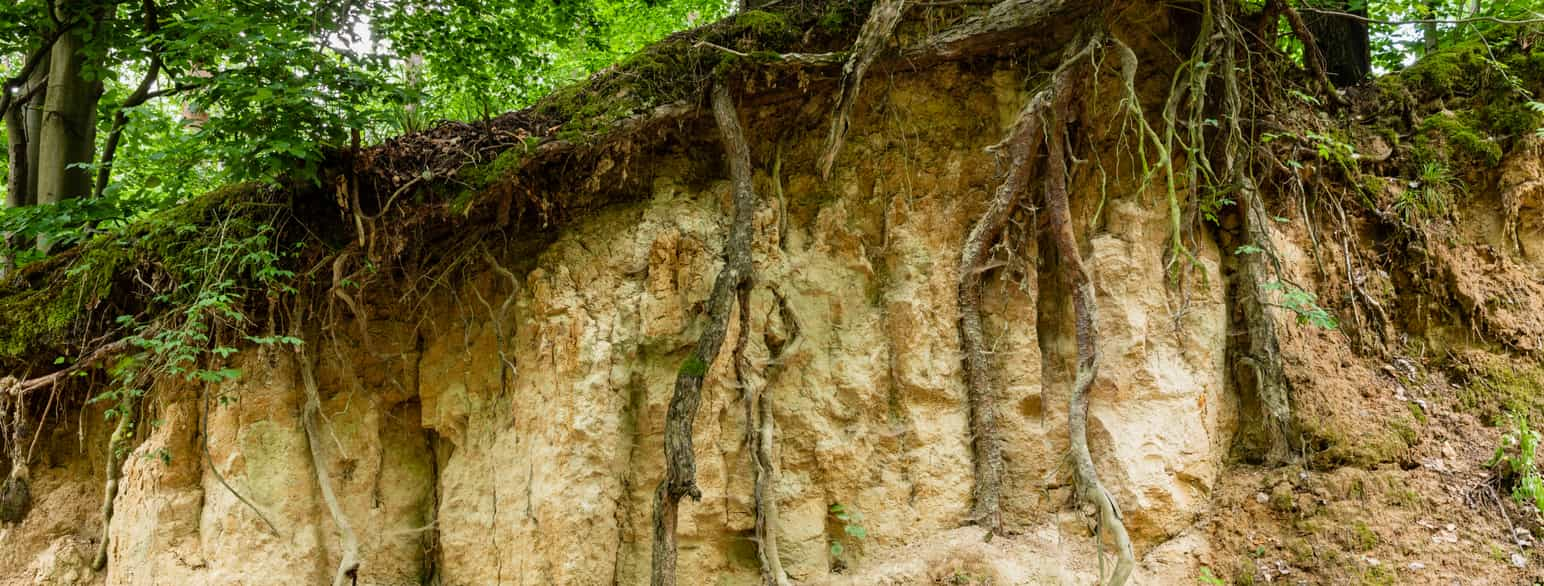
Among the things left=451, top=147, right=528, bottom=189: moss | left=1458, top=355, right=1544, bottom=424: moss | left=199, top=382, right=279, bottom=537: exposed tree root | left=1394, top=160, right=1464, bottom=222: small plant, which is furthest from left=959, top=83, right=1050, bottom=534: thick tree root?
left=199, top=382, right=279, bottom=537: exposed tree root

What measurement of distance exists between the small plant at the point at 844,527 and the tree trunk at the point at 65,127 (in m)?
6.23

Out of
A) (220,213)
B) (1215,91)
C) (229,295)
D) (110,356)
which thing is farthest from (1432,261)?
(110,356)

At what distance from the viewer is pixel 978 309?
4676 mm

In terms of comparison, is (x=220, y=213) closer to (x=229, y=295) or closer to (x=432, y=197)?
(x=229, y=295)

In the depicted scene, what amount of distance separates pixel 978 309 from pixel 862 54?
159cm

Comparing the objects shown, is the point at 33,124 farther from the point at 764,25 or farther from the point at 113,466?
the point at 764,25

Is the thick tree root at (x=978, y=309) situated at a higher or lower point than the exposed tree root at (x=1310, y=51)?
lower

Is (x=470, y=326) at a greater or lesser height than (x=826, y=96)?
lesser

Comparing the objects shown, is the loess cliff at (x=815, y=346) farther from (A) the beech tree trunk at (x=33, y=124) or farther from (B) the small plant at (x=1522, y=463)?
(A) the beech tree trunk at (x=33, y=124)

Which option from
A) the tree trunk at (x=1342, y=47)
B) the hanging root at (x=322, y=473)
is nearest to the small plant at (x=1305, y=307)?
the tree trunk at (x=1342, y=47)

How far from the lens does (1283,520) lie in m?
4.18

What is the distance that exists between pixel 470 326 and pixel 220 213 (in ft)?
4.89

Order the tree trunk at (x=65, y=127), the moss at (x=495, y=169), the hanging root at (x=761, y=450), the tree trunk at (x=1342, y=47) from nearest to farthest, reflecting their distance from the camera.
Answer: the hanging root at (x=761, y=450)
the moss at (x=495, y=169)
the tree trunk at (x=1342, y=47)
the tree trunk at (x=65, y=127)

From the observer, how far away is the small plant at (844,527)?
4.43 metres
